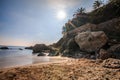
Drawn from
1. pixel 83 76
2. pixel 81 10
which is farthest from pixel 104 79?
pixel 81 10

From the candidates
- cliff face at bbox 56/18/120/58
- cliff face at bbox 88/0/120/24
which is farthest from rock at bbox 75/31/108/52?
cliff face at bbox 88/0/120/24

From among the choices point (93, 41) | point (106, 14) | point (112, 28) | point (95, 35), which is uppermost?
point (106, 14)

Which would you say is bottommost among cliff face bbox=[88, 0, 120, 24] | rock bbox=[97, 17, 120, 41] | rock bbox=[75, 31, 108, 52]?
rock bbox=[75, 31, 108, 52]

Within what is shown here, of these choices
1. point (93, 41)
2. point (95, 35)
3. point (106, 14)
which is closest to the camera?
point (93, 41)

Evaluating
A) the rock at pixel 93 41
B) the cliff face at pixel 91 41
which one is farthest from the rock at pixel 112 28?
the rock at pixel 93 41

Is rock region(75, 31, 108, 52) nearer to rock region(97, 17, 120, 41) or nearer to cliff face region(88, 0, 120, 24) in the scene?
rock region(97, 17, 120, 41)

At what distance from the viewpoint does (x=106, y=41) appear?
2242 centimetres

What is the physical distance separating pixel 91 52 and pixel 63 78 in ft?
51.9

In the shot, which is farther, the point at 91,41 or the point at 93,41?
the point at 91,41

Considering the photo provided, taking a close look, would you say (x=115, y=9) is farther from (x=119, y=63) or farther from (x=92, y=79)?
(x=92, y=79)

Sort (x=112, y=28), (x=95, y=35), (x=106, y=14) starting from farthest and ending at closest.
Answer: (x=106, y=14) < (x=112, y=28) < (x=95, y=35)

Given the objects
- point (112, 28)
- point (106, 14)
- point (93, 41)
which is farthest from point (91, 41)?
point (106, 14)

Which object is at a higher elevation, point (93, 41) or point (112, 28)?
point (112, 28)

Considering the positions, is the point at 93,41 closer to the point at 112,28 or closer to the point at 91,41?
A: the point at 91,41
